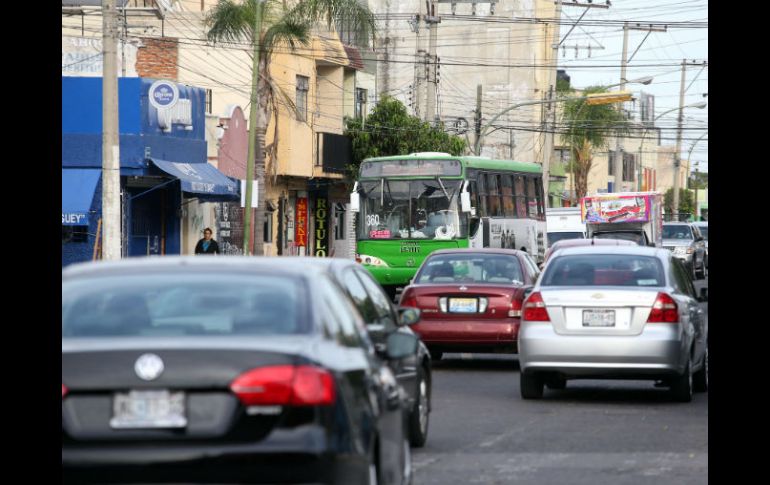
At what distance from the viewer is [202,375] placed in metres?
6.43

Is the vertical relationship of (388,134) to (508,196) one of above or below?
above

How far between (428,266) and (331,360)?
13.5m

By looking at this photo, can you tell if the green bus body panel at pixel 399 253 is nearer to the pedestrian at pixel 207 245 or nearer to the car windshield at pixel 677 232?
the pedestrian at pixel 207 245

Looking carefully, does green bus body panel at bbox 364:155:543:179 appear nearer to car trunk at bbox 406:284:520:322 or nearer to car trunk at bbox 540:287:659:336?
car trunk at bbox 406:284:520:322

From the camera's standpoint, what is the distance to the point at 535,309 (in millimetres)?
15188

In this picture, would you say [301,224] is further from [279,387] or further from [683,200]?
[683,200]

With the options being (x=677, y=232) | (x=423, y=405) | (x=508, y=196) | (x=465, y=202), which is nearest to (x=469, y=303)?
(x=423, y=405)

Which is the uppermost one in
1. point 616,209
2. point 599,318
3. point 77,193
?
point 77,193

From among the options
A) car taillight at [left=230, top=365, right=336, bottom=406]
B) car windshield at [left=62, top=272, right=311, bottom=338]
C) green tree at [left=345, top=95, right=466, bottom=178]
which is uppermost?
green tree at [left=345, top=95, right=466, bottom=178]

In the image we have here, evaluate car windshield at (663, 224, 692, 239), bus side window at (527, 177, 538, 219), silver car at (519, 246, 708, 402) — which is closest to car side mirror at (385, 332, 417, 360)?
silver car at (519, 246, 708, 402)

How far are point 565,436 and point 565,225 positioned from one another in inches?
1467

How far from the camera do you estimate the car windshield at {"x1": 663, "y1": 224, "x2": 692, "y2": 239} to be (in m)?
53.6

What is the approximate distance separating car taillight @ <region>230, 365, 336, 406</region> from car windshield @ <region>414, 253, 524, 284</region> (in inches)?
522
